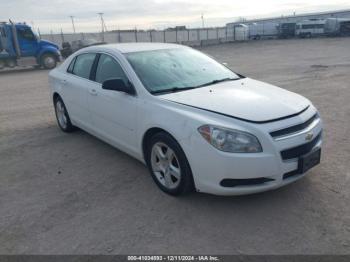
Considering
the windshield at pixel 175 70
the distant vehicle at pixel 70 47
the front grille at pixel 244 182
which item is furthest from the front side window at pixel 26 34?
the front grille at pixel 244 182

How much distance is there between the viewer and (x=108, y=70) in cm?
471

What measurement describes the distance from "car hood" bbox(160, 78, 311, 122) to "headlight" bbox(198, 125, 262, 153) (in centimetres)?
20

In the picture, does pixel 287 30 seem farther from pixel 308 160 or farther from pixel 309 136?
pixel 308 160

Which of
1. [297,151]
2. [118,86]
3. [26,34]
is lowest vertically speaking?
[297,151]

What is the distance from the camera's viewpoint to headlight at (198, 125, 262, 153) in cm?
317

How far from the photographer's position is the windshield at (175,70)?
4141mm

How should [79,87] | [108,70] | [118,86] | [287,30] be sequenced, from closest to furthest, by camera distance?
[118,86], [108,70], [79,87], [287,30]

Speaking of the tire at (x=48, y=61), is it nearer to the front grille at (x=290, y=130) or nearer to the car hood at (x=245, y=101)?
the car hood at (x=245, y=101)

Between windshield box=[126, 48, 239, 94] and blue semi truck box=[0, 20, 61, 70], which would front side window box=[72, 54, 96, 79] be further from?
blue semi truck box=[0, 20, 61, 70]

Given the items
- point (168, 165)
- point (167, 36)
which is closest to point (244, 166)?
point (168, 165)

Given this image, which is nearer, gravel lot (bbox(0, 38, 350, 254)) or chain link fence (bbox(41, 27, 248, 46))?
→ gravel lot (bbox(0, 38, 350, 254))

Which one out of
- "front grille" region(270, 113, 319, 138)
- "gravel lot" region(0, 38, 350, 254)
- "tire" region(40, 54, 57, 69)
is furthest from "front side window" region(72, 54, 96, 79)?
"tire" region(40, 54, 57, 69)

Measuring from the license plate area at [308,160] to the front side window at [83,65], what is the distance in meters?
3.34

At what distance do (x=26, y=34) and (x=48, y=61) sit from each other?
200 cm
